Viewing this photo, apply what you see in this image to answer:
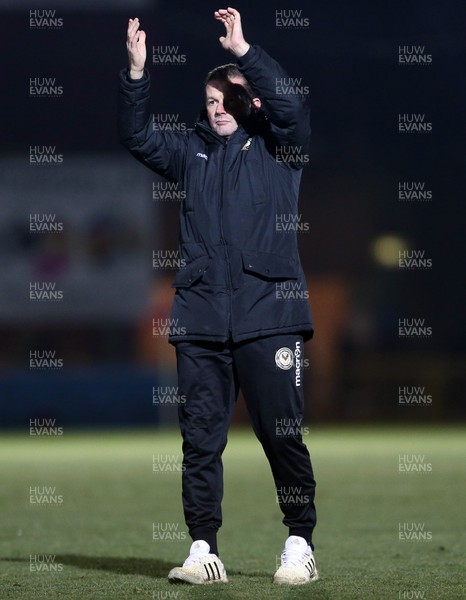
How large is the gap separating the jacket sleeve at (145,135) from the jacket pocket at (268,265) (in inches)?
18.4

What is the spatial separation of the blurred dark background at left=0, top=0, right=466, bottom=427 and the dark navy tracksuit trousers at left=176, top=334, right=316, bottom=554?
12691mm

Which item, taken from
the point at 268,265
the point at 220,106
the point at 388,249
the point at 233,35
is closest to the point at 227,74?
the point at 220,106

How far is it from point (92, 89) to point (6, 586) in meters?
14.8

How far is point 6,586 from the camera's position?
4613 millimetres

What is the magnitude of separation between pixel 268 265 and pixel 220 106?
613mm

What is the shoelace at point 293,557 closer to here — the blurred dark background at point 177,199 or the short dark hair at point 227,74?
the short dark hair at point 227,74

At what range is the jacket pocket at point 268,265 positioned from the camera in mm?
4609

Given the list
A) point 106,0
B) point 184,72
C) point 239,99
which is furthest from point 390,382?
point 239,99

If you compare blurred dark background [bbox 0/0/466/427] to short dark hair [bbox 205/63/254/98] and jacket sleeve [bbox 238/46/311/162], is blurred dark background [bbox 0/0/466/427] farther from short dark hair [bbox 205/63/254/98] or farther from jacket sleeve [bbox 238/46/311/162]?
jacket sleeve [bbox 238/46/311/162]

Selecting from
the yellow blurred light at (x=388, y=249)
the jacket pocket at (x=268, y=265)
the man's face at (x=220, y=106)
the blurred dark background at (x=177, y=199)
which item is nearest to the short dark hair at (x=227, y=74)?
the man's face at (x=220, y=106)

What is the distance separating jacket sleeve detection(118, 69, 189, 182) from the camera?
4746 mm

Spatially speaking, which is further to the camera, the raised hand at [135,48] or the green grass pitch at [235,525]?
the raised hand at [135,48]

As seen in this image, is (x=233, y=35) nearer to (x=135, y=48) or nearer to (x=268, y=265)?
(x=135, y=48)

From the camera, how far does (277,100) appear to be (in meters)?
4.54
